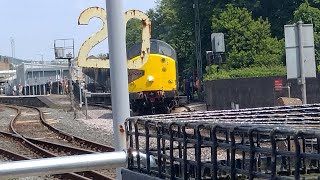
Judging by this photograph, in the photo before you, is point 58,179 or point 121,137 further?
point 58,179

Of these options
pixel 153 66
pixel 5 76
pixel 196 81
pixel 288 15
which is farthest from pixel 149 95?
pixel 5 76

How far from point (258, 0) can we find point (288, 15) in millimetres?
3116

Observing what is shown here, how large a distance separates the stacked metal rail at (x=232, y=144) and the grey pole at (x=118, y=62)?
0.16 m

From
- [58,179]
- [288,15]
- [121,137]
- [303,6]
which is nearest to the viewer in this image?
[121,137]

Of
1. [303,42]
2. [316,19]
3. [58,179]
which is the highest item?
[316,19]

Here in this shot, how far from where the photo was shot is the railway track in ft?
44.5

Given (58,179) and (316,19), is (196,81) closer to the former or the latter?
(316,19)

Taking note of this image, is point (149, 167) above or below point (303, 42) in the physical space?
below

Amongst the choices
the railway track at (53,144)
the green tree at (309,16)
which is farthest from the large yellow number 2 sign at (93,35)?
the green tree at (309,16)

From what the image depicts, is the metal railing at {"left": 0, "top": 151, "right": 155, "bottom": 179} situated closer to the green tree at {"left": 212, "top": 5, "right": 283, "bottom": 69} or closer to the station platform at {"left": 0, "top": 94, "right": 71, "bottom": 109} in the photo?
the station platform at {"left": 0, "top": 94, "right": 71, "bottom": 109}

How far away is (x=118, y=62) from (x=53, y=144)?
48.9ft

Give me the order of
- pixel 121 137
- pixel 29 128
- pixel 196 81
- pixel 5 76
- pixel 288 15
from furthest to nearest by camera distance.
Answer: pixel 5 76 < pixel 288 15 < pixel 196 81 < pixel 29 128 < pixel 121 137

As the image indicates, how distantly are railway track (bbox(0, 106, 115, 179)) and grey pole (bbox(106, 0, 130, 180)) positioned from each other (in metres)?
7.30

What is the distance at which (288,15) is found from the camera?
65.4 meters
